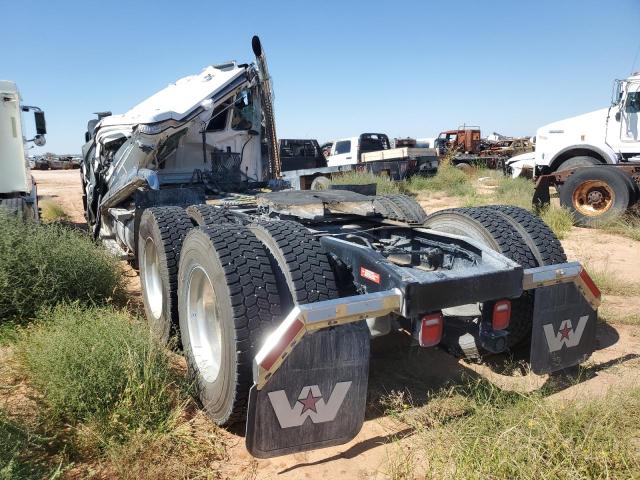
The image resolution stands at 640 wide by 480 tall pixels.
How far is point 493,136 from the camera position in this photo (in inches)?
1379

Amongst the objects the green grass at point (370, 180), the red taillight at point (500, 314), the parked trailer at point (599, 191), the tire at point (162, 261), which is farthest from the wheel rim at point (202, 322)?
the green grass at point (370, 180)

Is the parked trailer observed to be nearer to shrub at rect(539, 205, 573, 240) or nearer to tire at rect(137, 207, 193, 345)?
shrub at rect(539, 205, 573, 240)

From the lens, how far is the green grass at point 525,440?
213 cm

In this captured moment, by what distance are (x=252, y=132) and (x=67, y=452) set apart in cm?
561

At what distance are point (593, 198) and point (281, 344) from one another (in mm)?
9105

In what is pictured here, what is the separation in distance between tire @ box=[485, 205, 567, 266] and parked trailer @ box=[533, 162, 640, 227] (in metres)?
6.51

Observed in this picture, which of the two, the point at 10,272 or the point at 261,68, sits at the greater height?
the point at 261,68

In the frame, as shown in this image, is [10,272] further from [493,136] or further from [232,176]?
[493,136]

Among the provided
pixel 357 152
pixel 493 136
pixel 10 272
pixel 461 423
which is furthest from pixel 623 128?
pixel 493 136

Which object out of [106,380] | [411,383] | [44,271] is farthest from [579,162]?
[106,380]

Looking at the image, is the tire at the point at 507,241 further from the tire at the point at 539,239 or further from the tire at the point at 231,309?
the tire at the point at 231,309

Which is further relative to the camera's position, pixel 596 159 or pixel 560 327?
pixel 596 159

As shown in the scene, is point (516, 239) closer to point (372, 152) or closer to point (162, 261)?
point (162, 261)

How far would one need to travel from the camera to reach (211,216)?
3.88 metres
